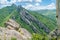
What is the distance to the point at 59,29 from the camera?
9719 mm

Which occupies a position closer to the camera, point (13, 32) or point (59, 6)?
point (59, 6)

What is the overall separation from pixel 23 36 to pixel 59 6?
58.0m

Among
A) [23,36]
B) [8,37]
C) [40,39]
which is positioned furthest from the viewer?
[23,36]

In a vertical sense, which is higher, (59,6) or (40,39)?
(59,6)

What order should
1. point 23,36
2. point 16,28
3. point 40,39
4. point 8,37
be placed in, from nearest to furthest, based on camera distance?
point 40,39 < point 8,37 < point 23,36 < point 16,28

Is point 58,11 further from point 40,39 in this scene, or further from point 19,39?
point 19,39

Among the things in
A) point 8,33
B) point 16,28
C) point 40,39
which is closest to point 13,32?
point 8,33

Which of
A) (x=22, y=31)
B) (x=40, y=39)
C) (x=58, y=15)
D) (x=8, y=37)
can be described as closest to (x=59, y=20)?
(x=58, y=15)

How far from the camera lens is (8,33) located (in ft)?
217

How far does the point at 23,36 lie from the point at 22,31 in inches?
100

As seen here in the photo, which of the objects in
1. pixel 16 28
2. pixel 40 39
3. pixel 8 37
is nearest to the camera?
pixel 40 39

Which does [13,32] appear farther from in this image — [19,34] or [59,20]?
[59,20]

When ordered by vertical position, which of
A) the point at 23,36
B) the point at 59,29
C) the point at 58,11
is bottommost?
the point at 23,36

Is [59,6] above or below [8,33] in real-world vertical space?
above
